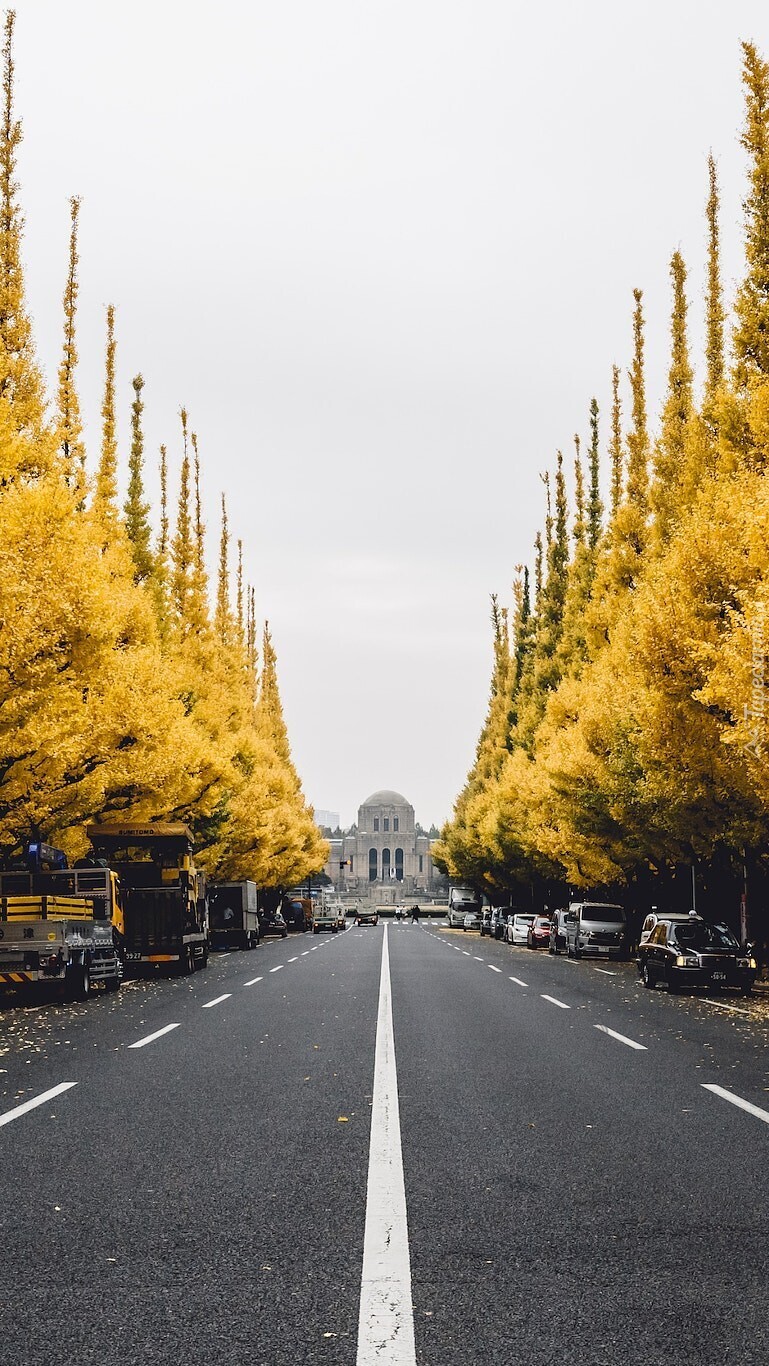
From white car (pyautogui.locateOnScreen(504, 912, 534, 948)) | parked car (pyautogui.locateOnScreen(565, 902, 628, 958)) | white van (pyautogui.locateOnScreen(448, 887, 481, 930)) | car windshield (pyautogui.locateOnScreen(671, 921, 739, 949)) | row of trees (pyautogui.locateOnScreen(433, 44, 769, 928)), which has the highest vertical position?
row of trees (pyautogui.locateOnScreen(433, 44, 769, 928))

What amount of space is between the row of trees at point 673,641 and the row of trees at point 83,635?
35.6 ft

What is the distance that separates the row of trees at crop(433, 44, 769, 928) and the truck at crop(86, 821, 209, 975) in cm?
1088

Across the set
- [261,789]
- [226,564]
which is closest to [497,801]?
[261,789]

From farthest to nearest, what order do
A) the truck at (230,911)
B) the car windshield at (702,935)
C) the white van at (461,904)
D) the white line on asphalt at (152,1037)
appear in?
1. the white van at (461,904)
2. the truck at (230,911)
3. the car windshield at (702,935)
4. the white line on asphalt at (152,1037)

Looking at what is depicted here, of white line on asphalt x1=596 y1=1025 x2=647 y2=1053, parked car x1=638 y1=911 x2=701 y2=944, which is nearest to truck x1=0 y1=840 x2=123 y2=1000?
white line on asphalt x1=596 y1=1025 x2=647 y2=1053

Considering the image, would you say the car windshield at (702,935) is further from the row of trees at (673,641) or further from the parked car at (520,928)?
the parked car at (520,928)

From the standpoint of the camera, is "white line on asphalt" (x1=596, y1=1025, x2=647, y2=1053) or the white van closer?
"white line on asphalt" (x1=596, y1=1025, x2=647, y2=1053)

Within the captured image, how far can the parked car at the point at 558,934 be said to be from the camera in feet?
139

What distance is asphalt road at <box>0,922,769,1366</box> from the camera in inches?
183

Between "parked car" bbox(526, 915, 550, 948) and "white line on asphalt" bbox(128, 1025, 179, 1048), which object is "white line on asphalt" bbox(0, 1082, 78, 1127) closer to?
"white line on asphalt" bbox(128, 1025, 179, 1048)

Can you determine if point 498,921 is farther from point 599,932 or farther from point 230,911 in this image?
point 599,932

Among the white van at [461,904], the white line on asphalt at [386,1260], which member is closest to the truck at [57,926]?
the white line on asphalt at [386,1260]

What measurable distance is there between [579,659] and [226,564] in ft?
77.1

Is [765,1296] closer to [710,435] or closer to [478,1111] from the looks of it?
[478,1111]
